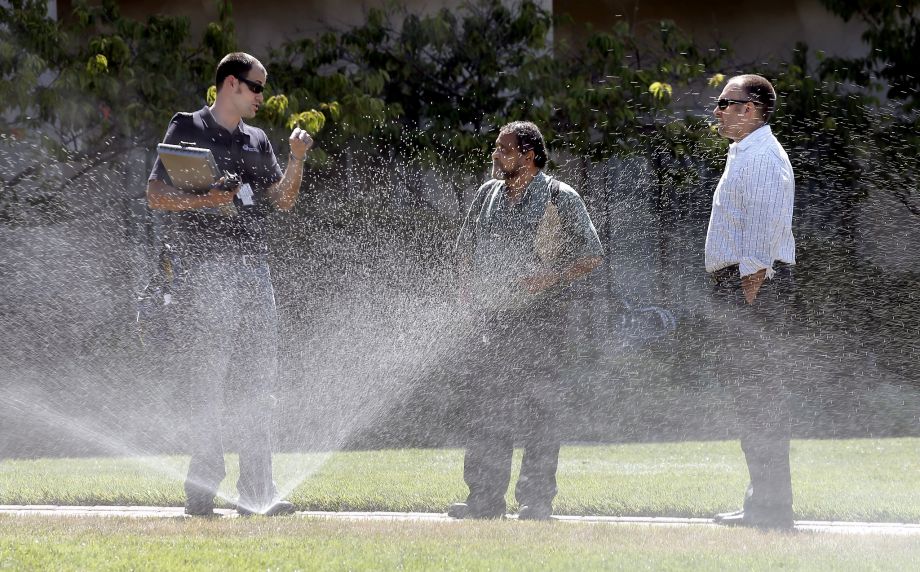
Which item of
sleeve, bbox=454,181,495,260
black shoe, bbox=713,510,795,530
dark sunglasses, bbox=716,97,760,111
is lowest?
black shoe, bbox=713,510,795,530

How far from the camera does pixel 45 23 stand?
32.8 ft

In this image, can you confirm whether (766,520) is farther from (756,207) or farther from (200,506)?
(200,506)

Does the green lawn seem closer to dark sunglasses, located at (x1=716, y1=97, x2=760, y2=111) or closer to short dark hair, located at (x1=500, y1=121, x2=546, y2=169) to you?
short dark hair, located at (x1=500, y1=121, x2=546, y2=169)

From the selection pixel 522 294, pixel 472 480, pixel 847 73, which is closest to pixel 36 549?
pixel 472 480

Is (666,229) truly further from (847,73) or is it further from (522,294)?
(522,294)

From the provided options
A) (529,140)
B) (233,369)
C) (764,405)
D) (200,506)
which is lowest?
(200,506)

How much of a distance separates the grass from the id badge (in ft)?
4.16

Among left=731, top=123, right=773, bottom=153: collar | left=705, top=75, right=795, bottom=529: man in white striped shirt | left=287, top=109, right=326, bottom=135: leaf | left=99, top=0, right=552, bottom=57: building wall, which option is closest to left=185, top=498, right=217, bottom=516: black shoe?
left=705, top=75, right=795, bottom=529: man in white striped shirt

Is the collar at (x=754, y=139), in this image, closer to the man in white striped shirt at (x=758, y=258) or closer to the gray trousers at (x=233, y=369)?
the man in white striped shirt at (x=758, y=258)

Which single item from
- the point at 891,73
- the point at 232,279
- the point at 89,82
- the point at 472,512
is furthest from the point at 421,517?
the point at 891,73

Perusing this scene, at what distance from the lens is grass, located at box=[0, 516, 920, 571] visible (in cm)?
398

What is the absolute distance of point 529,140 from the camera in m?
5.36

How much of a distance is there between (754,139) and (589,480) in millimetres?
2037

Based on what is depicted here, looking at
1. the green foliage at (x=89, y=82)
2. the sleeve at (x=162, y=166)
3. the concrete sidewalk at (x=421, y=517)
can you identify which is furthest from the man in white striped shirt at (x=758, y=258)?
the green foliage at (x=89, y=82)
